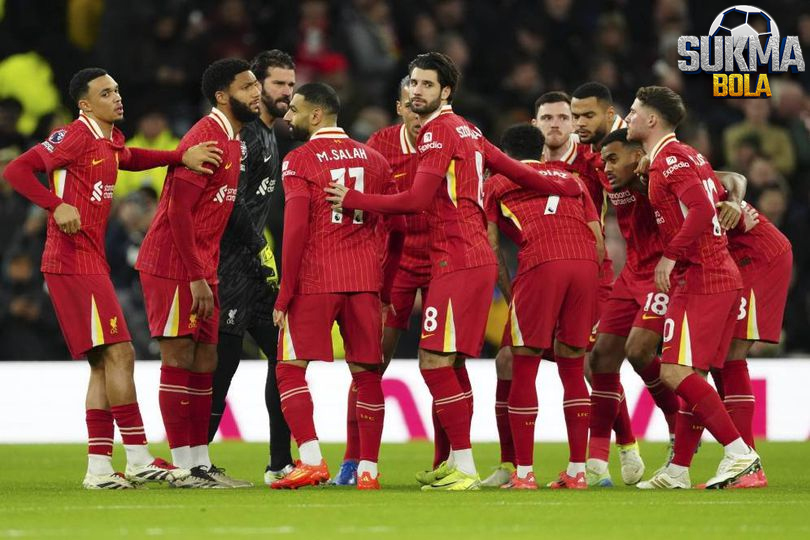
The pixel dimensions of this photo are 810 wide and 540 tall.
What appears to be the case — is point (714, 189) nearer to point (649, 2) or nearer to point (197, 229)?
point (197, 229)

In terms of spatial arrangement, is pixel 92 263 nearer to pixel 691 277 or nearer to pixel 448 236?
pixel 448 236

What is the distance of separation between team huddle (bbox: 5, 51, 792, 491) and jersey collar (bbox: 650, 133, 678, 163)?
0.14ft

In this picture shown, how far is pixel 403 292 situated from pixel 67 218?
229 cm

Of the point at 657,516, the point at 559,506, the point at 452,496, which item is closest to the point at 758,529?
the point at 657,516

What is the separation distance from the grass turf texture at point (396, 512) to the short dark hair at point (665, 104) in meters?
2.22

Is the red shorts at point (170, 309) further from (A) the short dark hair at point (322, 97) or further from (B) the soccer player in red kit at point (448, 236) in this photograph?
(A) the short dark hair at point (322, 97)

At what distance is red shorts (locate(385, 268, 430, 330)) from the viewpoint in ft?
32.9

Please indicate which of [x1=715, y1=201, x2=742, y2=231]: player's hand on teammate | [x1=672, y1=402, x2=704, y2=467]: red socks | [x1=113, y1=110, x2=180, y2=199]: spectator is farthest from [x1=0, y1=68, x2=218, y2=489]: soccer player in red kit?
[x1=113, y1=110, x2=180, y2=199]: spectator

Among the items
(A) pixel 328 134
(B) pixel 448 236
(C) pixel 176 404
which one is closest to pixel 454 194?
(B) pixel 448 236

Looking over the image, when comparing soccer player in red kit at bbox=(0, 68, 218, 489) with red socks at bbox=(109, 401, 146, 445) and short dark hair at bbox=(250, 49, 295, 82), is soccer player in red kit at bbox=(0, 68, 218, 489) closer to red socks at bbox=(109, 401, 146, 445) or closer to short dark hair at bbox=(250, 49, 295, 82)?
red socks at bbox=(109, 401, 146, 445)

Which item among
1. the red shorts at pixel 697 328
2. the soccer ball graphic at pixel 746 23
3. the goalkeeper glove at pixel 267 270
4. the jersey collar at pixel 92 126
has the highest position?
the soccer ball graphic at pixel 746 23

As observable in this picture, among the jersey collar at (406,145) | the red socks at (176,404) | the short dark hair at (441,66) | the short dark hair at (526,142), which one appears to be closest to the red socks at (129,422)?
the red socks at (176,404)

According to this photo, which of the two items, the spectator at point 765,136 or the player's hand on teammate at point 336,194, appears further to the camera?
the spectator at point 765,136

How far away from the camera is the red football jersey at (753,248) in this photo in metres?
9.91
